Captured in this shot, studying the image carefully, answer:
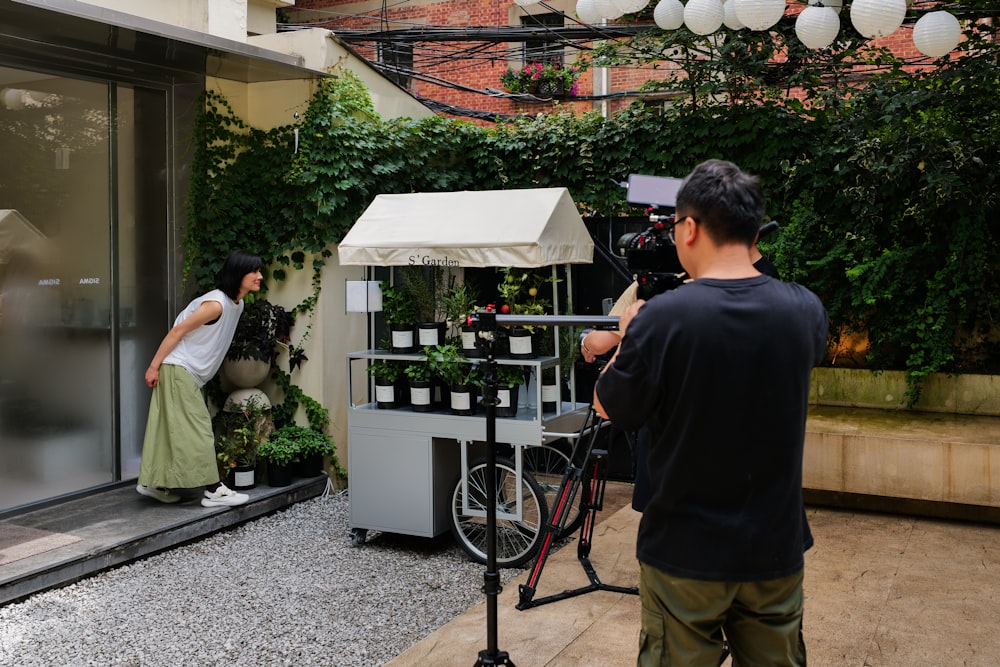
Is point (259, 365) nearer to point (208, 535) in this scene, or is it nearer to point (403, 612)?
point (208, 535)

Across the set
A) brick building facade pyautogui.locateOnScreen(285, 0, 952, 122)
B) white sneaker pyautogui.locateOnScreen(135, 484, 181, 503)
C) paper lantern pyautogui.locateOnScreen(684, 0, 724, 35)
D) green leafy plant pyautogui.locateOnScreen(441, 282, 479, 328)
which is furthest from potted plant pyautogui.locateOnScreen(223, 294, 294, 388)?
brick building facade pyautogui.locateOnScreen(285, 0, 952, 122)

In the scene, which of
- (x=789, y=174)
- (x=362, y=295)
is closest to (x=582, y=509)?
(x=362, y=295)

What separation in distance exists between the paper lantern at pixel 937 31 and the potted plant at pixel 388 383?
11.9 ft

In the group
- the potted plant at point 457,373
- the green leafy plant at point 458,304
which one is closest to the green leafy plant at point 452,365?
the potted plant at point 457,373

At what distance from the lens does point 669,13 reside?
5.92 metres

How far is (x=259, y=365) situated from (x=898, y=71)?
16.9ft

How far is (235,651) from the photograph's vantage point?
4340 millimetres

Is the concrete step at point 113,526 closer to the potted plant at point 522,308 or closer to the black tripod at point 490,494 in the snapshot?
the potted plant at point 522,308

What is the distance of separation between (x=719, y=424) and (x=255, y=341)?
222 inches

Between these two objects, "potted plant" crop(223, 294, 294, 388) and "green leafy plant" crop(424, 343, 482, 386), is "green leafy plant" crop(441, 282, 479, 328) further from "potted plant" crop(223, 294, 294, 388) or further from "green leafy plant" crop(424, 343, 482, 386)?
Result: "potted plant" crop(223, 294, 294, 388)

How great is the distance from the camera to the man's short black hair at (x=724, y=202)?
191 cm

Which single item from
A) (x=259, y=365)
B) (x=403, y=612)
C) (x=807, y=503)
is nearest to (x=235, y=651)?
(x=403, y=612)

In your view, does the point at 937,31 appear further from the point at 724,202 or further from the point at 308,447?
the point at 308,447

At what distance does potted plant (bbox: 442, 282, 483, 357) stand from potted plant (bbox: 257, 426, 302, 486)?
5.87ft
